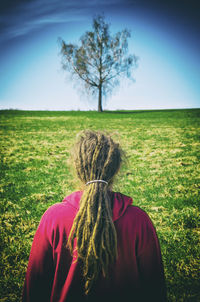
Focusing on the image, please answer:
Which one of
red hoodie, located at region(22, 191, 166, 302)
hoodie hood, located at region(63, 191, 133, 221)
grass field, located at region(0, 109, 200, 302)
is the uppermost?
hoodie hood, located at region(63, 191, 133, 221)

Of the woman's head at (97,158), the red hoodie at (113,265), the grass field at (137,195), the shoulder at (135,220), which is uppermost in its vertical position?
the woman's head at (97,158)

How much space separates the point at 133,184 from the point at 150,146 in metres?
4.33

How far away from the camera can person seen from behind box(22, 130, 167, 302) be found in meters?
1.20

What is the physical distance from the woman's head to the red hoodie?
18 centimetres

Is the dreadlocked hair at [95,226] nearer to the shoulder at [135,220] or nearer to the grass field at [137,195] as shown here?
the shoulder at [135,220]

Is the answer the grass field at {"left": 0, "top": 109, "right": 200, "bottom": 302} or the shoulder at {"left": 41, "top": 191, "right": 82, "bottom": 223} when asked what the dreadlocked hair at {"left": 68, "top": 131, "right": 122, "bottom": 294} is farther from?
the grass field at {"left": 0, "top": 109, "right": 200, "bottom": 302}

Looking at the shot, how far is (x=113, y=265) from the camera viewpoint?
51.1 inches

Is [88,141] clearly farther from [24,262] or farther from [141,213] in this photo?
[24,262]

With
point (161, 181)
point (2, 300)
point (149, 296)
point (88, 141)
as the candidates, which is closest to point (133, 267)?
point (149, 296)

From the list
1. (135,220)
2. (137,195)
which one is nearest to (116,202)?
(135,220)

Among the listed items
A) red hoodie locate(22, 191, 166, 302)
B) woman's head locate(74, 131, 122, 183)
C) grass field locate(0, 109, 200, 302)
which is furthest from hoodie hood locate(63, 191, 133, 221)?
grass field locate(0, 109, 200, 302)

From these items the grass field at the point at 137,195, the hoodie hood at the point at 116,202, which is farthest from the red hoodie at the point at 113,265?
the grass field at the point at 137,195

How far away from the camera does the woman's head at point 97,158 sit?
1.37 meters

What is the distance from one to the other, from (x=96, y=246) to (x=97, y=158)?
627 millimetres
